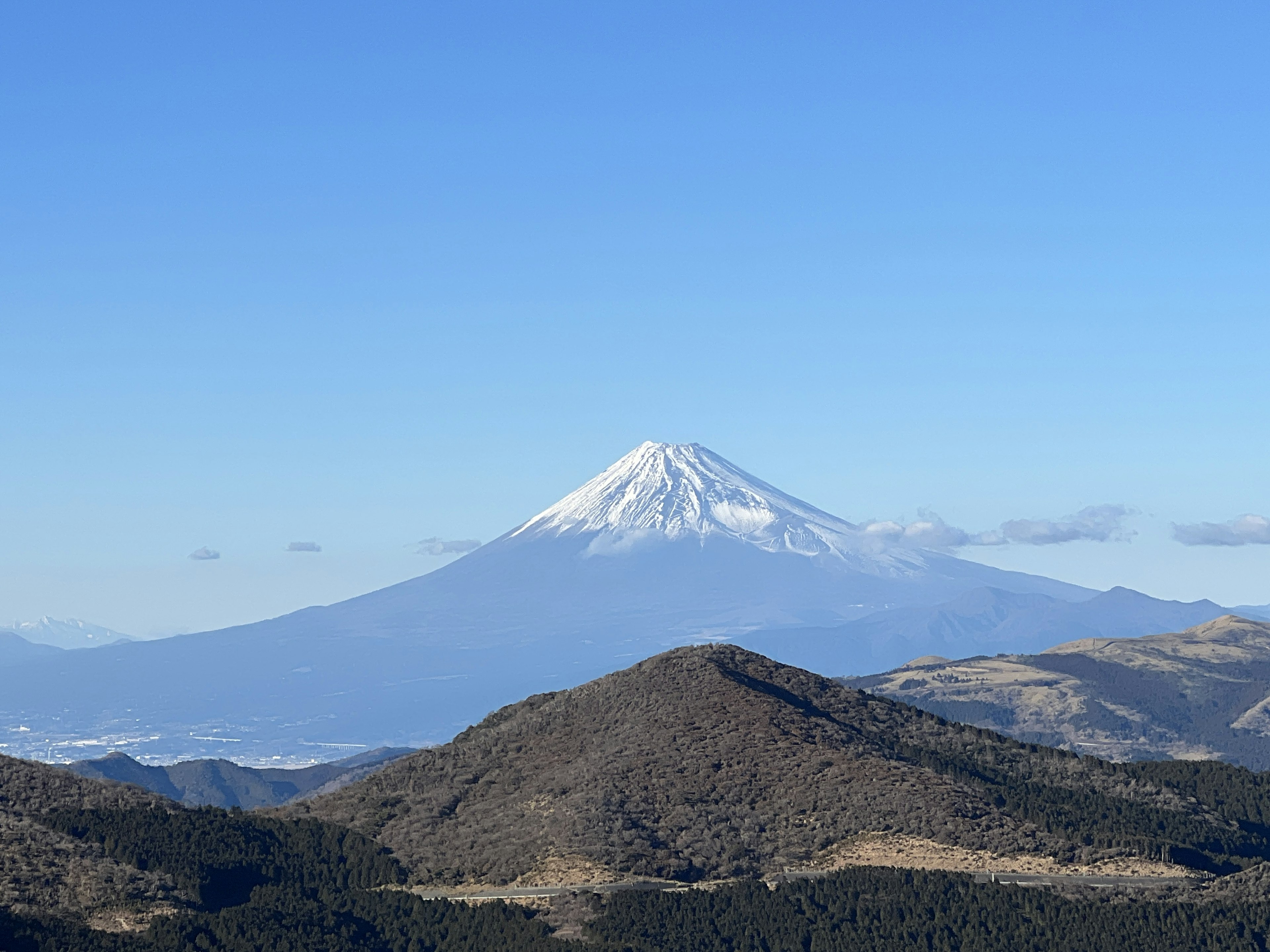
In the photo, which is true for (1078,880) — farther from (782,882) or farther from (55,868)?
(55,868)

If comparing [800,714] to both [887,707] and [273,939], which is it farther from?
[273,939]

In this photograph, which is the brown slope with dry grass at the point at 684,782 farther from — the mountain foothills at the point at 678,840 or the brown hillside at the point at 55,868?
the brown hillside at the point at 55,868

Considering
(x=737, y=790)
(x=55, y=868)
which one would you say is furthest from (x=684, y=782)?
(x=55, y=868)

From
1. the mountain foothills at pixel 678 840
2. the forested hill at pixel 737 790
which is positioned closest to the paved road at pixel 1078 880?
the mountain foothills at pixel 678 840

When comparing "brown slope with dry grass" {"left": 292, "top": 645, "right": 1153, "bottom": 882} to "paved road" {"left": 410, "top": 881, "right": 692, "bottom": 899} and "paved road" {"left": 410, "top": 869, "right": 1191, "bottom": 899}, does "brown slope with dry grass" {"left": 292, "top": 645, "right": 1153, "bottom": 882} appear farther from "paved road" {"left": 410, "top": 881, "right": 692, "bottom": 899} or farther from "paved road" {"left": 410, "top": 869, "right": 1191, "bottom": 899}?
"paved road" {"left": 410, "top": 869, "right": 1191, "bottom": 899}

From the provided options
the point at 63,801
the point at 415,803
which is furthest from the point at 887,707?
the point at 63,801

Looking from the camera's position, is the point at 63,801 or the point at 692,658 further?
the point at 692,658
